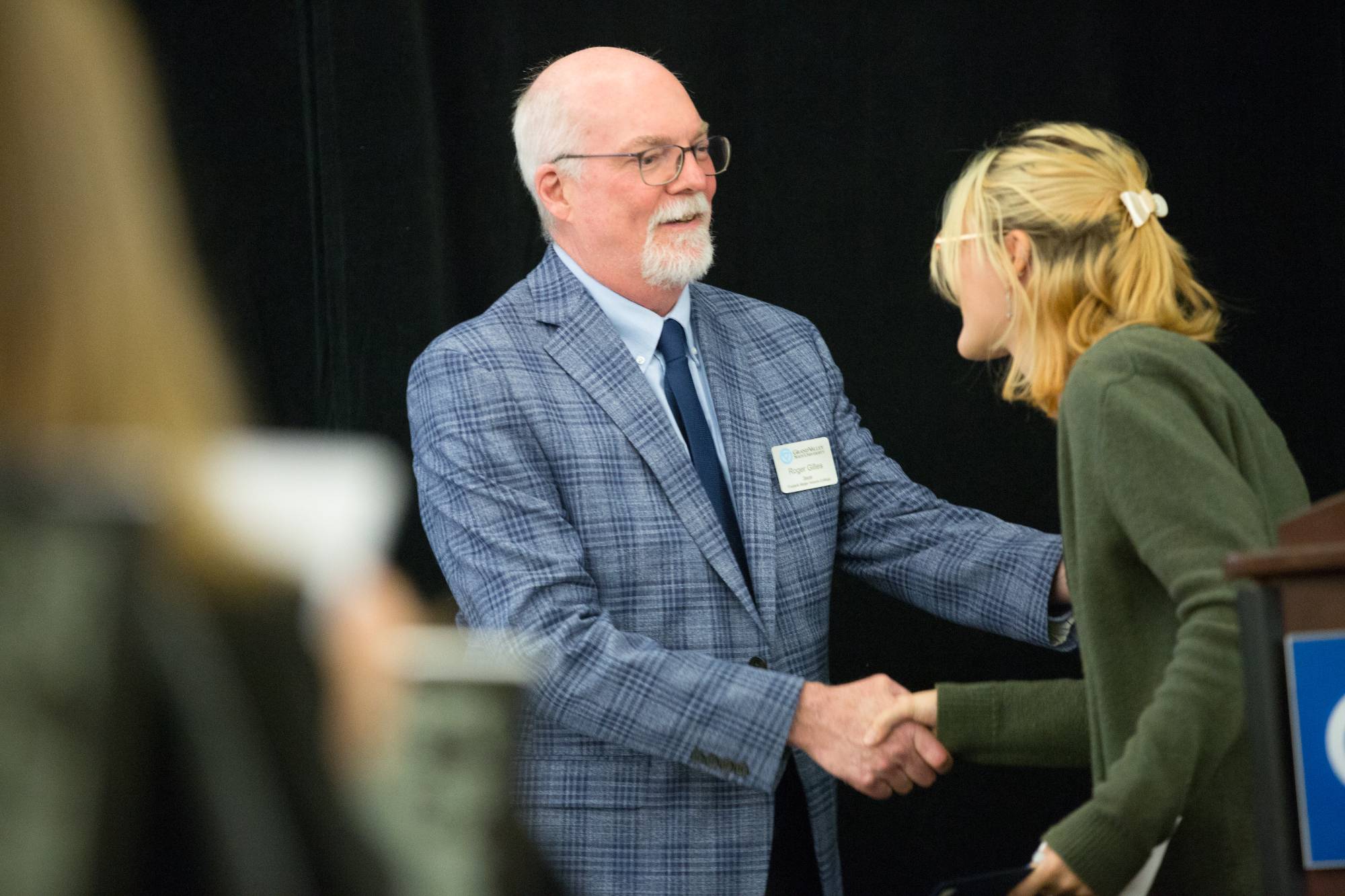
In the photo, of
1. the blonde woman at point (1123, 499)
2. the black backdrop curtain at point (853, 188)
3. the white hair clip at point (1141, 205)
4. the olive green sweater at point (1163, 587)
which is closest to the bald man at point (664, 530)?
the black backdrop curtain at point (853, 188)

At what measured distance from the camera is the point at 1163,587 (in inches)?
63.9

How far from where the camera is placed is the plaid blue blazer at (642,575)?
2.18m

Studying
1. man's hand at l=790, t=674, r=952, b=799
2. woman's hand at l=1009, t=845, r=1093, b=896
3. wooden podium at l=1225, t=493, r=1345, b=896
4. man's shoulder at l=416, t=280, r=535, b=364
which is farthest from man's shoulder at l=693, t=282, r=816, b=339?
wooden podium at l=1225, t=493, r=1345, b=896

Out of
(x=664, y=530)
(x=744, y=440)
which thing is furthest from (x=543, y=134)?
(x=664, y=530)

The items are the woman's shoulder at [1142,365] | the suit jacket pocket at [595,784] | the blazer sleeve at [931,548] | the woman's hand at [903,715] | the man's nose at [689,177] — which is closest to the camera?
the woman's shoulder at [1142,365]

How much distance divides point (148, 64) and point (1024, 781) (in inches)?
110

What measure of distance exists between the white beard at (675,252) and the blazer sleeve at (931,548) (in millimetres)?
315

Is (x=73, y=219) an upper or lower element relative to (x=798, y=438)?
upper

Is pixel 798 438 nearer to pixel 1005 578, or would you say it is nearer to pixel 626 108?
pixel 1005 578

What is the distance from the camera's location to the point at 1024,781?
3.11 meters

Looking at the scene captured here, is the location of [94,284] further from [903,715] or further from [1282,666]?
[903,715]

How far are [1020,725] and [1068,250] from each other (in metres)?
0.67

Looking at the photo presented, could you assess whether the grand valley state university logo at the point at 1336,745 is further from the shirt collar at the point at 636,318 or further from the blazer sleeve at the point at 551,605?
the shirt collar at the point at 636,318

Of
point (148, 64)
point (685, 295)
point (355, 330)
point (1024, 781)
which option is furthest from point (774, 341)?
point (148, 64)
